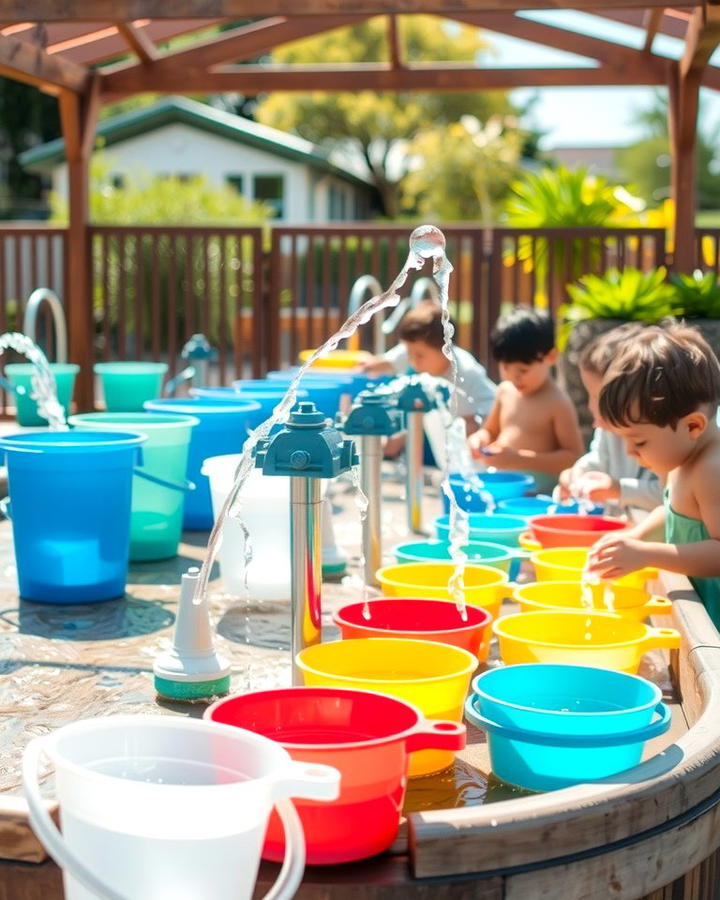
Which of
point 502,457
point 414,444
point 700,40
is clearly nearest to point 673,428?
point 414,444

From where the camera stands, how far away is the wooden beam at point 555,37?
7.34 m

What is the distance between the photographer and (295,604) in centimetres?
208

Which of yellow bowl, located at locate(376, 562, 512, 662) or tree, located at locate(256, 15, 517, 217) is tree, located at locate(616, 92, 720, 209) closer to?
tree, located at locate(256, 15, 517, 217)

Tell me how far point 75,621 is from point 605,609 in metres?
Result: 1.15

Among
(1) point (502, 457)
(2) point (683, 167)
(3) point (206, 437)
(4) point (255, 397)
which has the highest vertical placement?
(2) point (683, 167)

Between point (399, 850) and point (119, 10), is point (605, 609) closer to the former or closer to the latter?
point (399, 850)

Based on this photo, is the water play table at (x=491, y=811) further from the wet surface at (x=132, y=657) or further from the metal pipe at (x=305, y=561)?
the metal pipe at (x=305, y=561)

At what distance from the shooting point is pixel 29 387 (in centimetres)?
539

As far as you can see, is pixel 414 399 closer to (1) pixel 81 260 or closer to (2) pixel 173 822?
(2) pixel 173 822

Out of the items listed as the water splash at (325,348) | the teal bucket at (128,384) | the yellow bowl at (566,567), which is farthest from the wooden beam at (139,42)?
the water splash at (325,348)

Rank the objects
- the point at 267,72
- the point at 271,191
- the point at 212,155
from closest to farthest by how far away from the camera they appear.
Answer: the point at 267,72, the point at 212,155, the point at 271,191

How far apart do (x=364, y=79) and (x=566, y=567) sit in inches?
234

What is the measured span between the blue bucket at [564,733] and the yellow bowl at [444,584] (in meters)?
0.35

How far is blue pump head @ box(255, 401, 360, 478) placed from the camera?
1.95m
